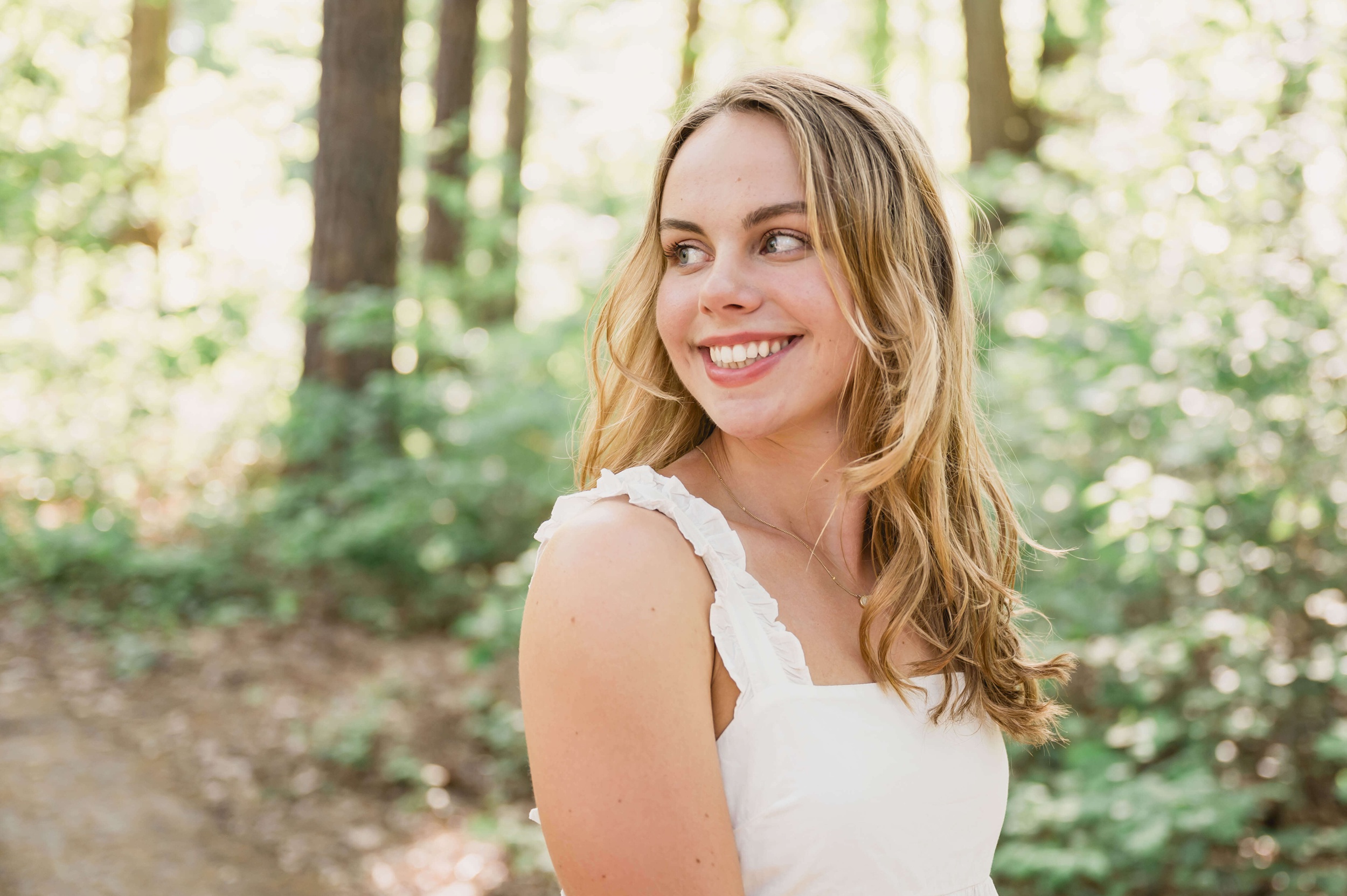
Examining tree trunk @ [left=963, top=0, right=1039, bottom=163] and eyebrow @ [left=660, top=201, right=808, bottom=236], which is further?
tree trunk @ [left=963, top=0, right=1039, bottom=163]

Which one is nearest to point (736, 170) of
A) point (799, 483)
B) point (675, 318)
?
point (675, 318)

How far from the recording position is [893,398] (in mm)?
1841

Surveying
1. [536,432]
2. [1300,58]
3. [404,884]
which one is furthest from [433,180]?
[1300,58]

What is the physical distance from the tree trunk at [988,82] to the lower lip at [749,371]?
788 cm

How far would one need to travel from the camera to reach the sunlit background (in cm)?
393

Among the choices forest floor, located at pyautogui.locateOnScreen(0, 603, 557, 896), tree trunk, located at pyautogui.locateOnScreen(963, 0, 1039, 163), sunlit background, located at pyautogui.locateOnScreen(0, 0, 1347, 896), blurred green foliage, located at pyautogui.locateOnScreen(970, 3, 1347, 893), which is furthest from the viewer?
tree trunk, located at pyautogui.locateOnScreen(963, 0, 1039, 163)

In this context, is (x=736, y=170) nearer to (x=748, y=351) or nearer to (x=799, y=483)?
(x=748, y=351)

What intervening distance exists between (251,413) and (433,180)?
227cm

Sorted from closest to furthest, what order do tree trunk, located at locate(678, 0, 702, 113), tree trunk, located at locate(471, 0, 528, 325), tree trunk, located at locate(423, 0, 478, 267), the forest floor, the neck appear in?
1. the neck
2. the forest floor
3. tree trunk, located at locate(471, 0, 528, 325)
4. tree trunk, located at locate(423, 0, 478, 267)
5. tree trunk, located at locate(678, 0, 702, 113)

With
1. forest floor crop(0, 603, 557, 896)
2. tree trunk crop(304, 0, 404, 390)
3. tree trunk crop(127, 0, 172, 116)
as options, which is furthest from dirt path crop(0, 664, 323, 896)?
tree trunk crop(127, 0, 172, 116)

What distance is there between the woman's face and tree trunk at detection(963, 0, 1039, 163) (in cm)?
782

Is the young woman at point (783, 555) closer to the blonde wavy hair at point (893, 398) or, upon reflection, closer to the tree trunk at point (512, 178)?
the blonde wavy hair at point (893, 398)

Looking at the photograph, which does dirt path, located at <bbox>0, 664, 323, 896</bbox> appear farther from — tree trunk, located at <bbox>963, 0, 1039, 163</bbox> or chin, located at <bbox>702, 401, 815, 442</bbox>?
tree trunk, located at <bbox>963, 0, 1039, 163</bbox>

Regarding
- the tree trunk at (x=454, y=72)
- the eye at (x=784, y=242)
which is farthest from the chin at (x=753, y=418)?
the tree trunk at (x=454, y=72)
